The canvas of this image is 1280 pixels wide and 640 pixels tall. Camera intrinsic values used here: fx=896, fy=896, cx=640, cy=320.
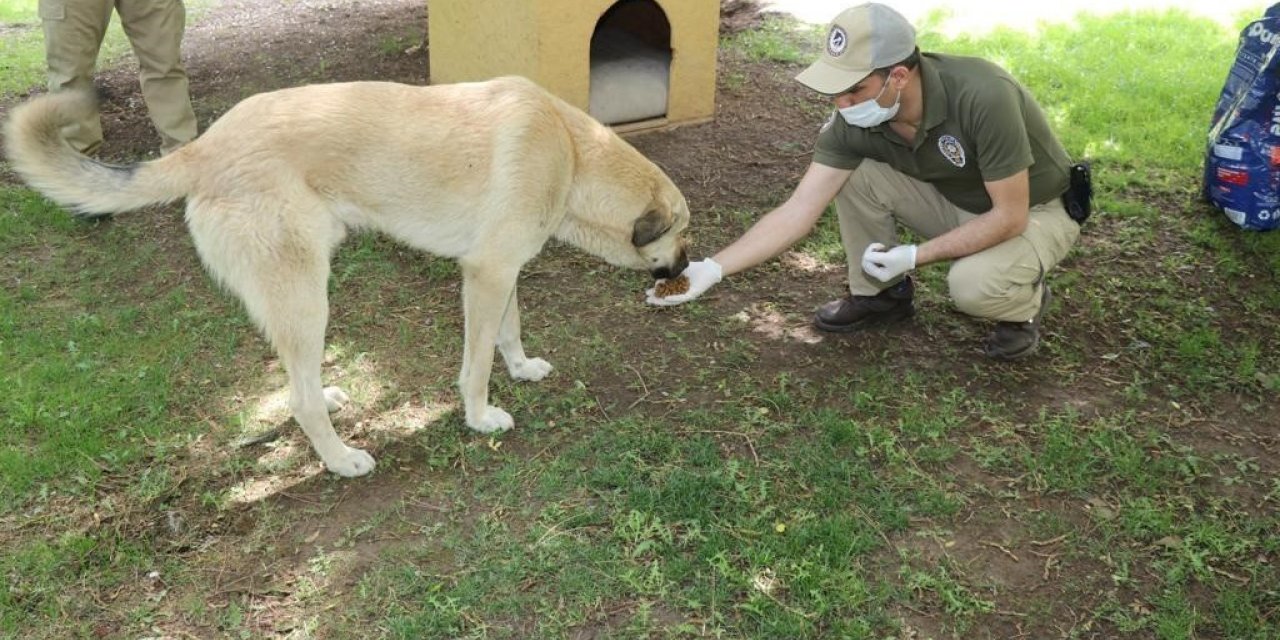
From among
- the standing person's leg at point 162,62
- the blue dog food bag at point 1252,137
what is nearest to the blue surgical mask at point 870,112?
the blue dog food bag at point 1252,137

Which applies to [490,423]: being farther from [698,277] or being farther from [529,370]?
[698,277]

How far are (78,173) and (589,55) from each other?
151 inches

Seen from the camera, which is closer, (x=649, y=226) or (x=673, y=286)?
(x=649, y=226)

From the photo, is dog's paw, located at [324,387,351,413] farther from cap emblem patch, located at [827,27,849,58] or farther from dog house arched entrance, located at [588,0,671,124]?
dog house arched entrance, located at [588,0,671,124]

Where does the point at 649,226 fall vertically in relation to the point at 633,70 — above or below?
above

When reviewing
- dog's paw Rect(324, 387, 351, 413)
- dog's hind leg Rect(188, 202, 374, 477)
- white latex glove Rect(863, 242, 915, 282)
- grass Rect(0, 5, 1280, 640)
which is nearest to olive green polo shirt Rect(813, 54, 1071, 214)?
white latex glove Rect(863, 242, 915, 282)

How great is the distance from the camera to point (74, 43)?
18.4ft

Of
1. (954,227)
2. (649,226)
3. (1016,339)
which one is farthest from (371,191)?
(1016,339)

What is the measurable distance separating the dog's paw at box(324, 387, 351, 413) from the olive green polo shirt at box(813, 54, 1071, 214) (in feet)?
7.85

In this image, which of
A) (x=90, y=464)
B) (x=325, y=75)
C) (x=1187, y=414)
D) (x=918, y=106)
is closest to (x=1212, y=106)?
(x=1187, y=414)

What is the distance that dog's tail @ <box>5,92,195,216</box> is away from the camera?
3.04m

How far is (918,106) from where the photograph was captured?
3.61m

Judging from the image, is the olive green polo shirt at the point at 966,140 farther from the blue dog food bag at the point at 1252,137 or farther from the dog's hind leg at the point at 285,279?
the dog's hind leg at the point at 285,279

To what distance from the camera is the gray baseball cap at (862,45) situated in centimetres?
335
